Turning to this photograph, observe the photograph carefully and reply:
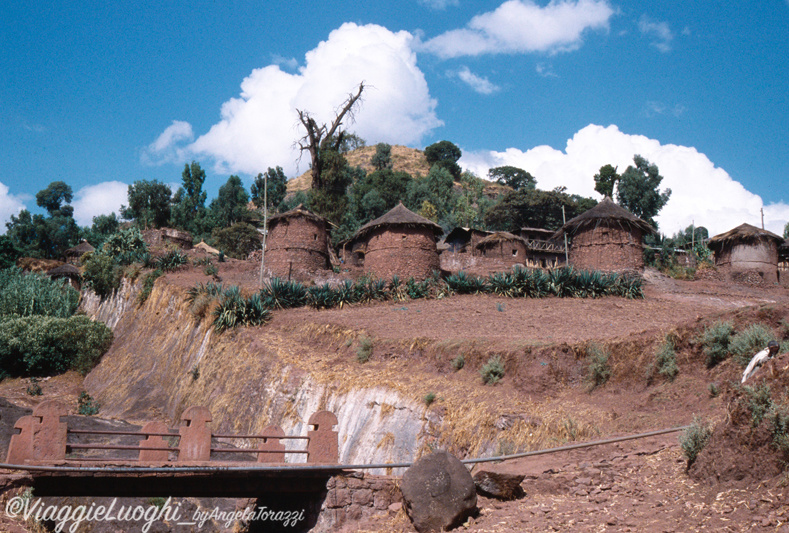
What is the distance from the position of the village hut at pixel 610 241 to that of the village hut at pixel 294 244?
44.9 ft

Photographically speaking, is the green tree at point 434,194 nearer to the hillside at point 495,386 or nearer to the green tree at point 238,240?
the green tree at point 238,240

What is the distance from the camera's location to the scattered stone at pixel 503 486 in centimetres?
988

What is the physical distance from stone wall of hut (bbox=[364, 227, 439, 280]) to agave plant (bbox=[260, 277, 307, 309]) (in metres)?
4.99

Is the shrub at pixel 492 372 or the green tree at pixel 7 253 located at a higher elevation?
the green tree at pixel 7 253

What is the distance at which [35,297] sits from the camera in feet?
120

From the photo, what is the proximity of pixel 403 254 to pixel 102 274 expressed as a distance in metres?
18.0

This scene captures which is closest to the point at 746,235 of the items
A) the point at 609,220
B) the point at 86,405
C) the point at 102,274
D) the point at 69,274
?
the point at 609,220

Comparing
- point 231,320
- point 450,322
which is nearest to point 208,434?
point 450,322

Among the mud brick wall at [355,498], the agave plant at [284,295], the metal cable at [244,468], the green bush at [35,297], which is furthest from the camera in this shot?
the green bush at [35,297]

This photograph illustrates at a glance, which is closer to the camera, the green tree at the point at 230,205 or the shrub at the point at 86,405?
the shrub at the point at 86,405

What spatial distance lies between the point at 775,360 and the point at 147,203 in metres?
61.8

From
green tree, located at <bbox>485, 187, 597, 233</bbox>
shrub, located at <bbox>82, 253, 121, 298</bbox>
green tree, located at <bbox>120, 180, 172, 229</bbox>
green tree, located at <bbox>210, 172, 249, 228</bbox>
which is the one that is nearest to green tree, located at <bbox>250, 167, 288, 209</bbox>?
green tree, located at <bbox>210, 172, 249, 228</bbox>

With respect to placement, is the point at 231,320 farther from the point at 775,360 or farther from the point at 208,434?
the point at 775,360

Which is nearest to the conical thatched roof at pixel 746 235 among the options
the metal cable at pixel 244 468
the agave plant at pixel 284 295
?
the agave plant at pixel 284 295
